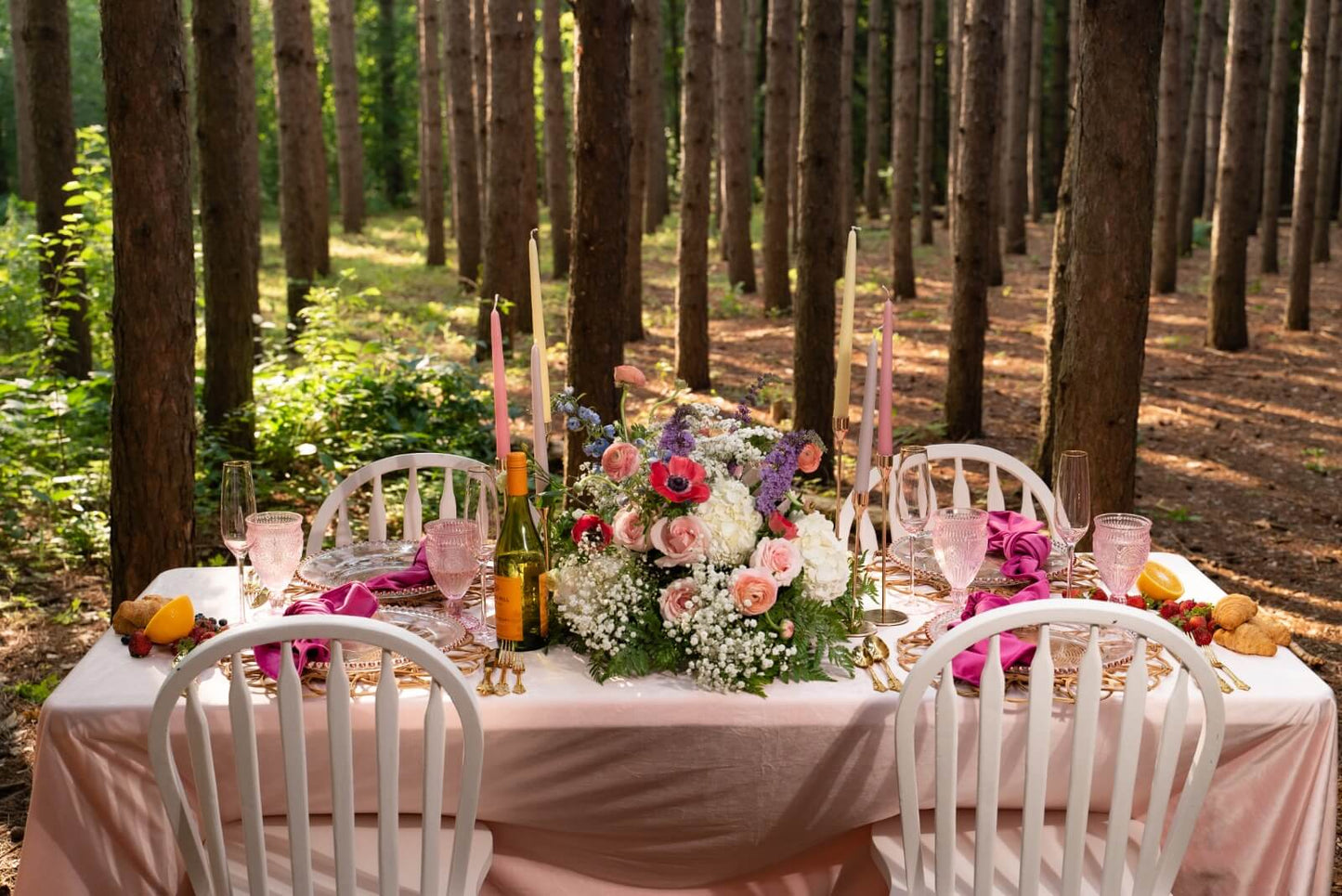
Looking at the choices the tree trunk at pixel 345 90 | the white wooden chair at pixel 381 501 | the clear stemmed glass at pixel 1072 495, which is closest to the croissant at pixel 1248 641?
the clear stemmed glass at pixel 1072 495

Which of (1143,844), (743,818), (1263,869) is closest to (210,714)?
(743,818)

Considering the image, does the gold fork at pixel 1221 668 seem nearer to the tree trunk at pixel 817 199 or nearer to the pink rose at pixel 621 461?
the pink rose at pixel 621 461

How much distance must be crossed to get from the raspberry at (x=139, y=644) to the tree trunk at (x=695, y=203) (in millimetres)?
7103

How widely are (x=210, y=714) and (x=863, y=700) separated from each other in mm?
1176

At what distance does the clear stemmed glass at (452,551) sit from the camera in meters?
2.50

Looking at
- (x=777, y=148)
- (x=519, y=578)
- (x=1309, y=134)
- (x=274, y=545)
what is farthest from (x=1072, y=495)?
(x=1309, y=134)

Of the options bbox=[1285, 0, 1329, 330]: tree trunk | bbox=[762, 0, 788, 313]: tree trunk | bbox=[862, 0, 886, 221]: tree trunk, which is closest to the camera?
bbox=[762, 0, 788, 313]: tree trunk

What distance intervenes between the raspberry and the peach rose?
132 cm

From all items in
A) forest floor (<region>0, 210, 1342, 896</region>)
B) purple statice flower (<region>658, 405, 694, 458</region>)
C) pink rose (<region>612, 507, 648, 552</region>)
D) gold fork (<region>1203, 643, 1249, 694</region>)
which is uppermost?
purple statice flower (<region>658, 405, 694, 458</region>)

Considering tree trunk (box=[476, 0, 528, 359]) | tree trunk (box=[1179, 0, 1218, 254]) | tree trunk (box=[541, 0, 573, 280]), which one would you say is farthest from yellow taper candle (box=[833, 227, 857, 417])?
tree trunk (box=[1179, 0, 1218, 254])

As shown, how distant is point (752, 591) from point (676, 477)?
0.25 meters

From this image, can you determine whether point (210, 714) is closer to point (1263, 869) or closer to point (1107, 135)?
point (1263, 869)

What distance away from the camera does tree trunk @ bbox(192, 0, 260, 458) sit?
21.0 feet

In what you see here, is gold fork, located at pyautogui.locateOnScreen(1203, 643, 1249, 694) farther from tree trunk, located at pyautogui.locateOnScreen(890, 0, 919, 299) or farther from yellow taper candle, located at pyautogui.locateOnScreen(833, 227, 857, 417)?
tree trunk, located at pyautogui.locateOnScreen(890, 0, 919, 299)
